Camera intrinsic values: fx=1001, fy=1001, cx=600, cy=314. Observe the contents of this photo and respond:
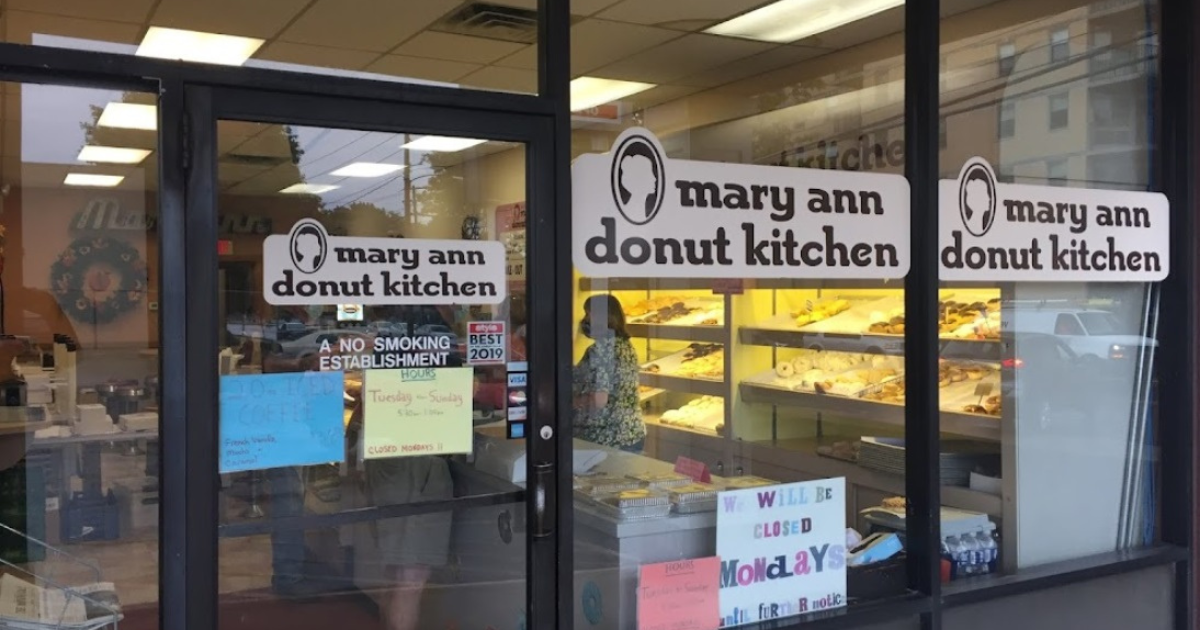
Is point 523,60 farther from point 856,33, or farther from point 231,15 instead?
point 856,33

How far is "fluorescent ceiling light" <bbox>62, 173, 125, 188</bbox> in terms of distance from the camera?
7.80m

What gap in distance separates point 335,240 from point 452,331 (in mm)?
409

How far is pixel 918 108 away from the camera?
350cm

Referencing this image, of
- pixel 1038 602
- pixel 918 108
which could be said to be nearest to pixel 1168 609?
pixel 1038 602

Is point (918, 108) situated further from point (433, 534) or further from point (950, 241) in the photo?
point (433, 534)

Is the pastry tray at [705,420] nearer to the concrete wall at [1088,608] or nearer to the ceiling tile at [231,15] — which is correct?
the concrete wall at [1088,608]

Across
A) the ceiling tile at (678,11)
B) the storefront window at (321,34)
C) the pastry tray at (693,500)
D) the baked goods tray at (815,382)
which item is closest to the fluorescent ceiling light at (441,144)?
the storefront window at (321,34)

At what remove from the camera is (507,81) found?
2.93 meters

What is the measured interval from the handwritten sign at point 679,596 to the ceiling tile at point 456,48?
1.74 m

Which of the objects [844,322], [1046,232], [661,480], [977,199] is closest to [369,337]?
[661,480]

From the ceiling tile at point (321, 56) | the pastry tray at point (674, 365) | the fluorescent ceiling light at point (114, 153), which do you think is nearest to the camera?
the ceiling tile at point (321, 56)

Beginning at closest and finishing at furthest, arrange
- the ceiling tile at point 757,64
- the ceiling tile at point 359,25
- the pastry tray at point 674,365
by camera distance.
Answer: the ceiling tile at point 359,25, the ceiling tile at point 757,64, the pastry tray at point 674,365

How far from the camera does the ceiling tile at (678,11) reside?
4781 millimetres

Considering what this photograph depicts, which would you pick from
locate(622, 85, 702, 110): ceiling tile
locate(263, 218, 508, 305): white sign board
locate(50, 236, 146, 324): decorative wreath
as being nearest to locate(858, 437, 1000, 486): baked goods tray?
locate(622, 85, 702, 110): ceiling tile
